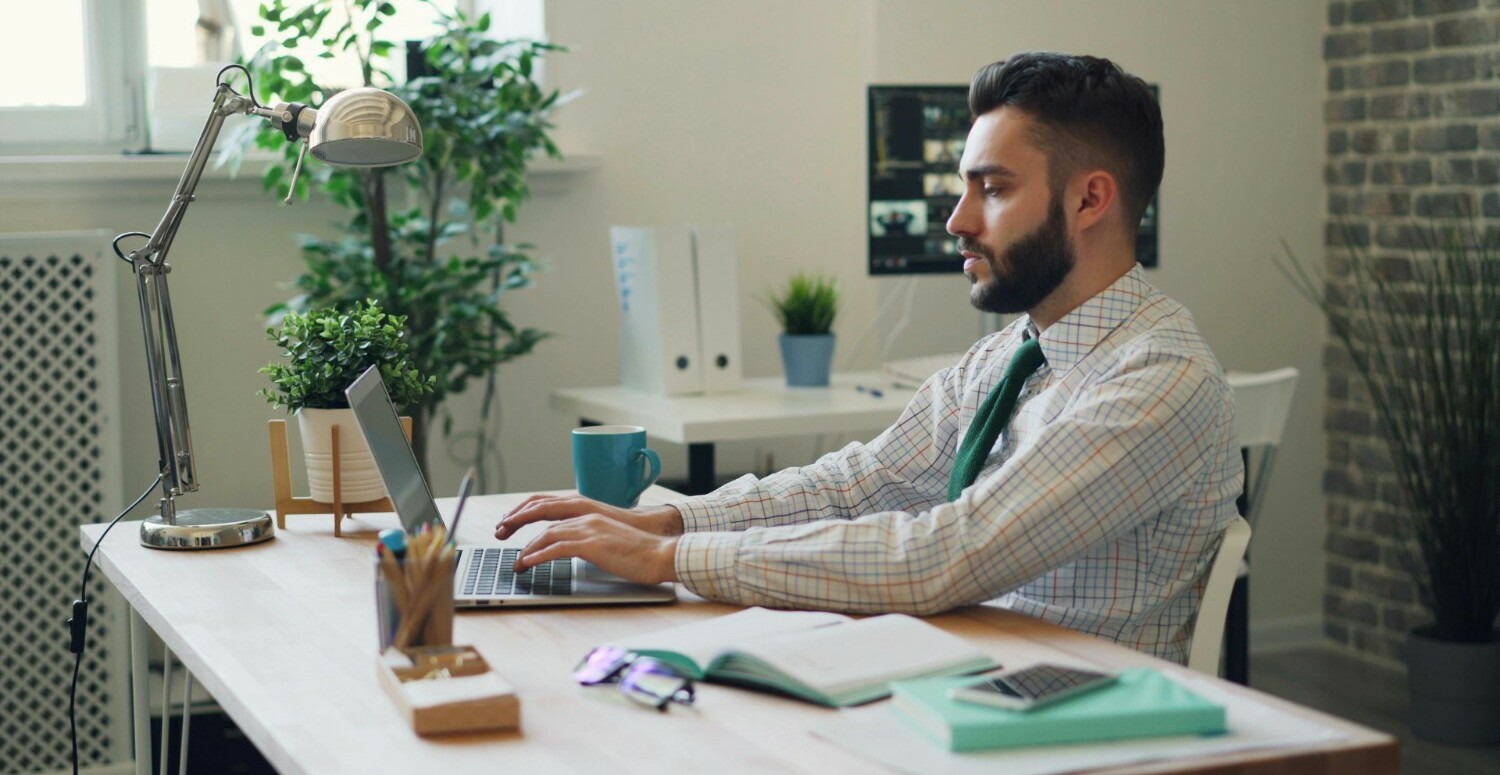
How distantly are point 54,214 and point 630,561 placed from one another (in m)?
1.99

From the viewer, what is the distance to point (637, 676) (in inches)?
49.3

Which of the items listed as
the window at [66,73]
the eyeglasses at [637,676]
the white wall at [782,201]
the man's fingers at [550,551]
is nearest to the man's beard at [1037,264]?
the man's fingers at [550,551]

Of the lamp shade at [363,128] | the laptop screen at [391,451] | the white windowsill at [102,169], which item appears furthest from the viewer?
the white windowsill at [102,169]

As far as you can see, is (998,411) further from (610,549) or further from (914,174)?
(914,174)

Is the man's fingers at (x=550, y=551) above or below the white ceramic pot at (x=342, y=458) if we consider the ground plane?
below

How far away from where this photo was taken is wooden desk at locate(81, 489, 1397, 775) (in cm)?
110

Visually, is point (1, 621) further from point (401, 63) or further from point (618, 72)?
point (618, 72)

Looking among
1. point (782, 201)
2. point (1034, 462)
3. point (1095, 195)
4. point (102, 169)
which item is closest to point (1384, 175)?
point (782, 201)

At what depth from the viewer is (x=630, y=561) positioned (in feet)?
5.10

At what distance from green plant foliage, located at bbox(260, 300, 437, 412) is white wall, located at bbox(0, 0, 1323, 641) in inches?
Answer: 50.7

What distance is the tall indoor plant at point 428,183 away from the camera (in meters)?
2.84

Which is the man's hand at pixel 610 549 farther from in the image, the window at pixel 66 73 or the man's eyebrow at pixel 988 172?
the window at pixel 66 73

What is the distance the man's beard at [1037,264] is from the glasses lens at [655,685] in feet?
2.15

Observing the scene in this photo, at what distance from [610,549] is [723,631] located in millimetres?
246
